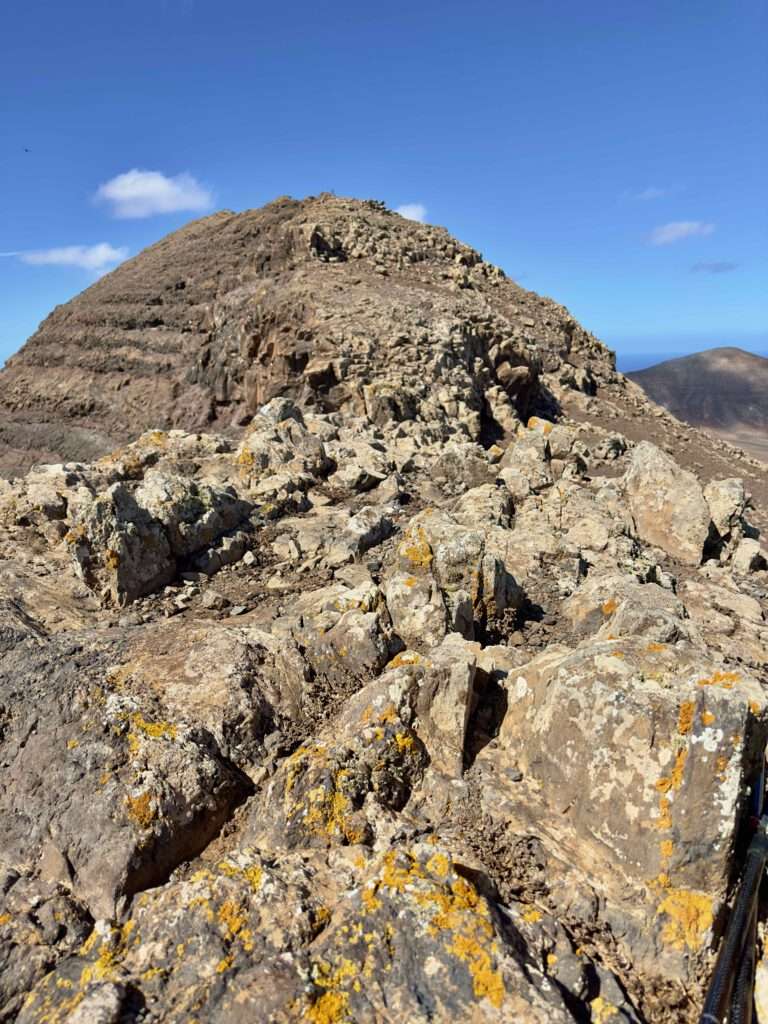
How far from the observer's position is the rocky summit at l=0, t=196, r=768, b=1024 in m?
3.27

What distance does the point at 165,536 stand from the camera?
355 inches

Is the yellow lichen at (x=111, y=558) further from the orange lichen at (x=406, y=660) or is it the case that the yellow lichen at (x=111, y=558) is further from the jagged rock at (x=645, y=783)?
the jagged rock at (x=645, y=783)

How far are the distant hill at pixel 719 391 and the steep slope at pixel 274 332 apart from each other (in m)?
51.5

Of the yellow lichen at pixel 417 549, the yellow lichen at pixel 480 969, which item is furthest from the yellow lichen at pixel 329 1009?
the yellow lichen at pixel 417 549

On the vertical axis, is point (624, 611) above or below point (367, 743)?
above

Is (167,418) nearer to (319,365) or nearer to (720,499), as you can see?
(319,365)

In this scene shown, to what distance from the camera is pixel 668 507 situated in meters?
11.7

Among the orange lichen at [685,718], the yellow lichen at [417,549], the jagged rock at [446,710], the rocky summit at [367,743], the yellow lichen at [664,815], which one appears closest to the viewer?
the rocky summit at [367,743]

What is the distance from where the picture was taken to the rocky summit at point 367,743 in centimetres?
327

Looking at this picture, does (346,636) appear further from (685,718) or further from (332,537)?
(332,537)

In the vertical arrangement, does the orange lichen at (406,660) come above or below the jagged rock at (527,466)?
below

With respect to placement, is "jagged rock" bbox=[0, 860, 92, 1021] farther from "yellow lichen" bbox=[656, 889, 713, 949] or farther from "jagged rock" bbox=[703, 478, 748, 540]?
"jagged rock" bbox=[703, 478, 748, 540]

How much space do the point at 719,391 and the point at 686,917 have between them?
9788cm

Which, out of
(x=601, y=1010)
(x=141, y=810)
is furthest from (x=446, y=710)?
(x=141, y=810)
